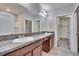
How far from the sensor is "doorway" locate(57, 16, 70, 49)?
6.72 feet

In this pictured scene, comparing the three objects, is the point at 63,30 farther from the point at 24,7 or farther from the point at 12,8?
the point at 12,8

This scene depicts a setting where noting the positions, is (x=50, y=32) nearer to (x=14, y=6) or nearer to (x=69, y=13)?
(x=69, y=13)

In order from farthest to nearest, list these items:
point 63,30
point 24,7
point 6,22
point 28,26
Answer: point 63,30
point 28,26
point 24,7
point 6,22

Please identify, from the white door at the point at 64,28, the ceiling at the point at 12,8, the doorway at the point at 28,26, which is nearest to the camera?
the ceiling at the point at 12,8

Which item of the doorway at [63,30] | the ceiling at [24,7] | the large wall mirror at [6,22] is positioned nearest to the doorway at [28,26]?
the ceiling at [24,7]

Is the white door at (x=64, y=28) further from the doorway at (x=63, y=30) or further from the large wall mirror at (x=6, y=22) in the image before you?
the large wall mirror at (x=6, y=22)

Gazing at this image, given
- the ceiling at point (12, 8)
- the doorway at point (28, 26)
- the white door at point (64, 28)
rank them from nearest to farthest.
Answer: the ceiling at point (12, 8)
the doorway at point (28, 26)
the white door at point (64, 28)

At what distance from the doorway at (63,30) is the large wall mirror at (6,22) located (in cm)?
124

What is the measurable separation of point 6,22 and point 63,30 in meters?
1.48

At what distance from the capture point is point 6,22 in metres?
1.54

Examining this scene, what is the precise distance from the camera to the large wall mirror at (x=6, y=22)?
1.45 metres

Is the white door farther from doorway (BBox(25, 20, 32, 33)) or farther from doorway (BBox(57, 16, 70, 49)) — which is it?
doorway (BBox(25, 20, 32, 33))

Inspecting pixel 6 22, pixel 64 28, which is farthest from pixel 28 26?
pixel 64 28

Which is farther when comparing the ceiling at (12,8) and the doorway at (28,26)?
the doorway at (28,26)
